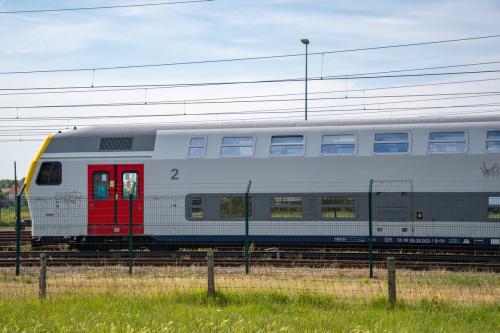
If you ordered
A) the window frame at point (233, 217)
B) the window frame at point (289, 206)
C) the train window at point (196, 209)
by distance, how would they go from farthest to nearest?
1. the train window at point (196, 209)
2. the window frame at point (233, 217)
3. the window frame at point (289, 206)

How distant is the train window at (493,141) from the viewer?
18688 mm

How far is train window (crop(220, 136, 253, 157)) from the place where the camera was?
66.5 ft

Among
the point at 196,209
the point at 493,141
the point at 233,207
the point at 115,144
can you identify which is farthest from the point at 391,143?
the point at 115,144

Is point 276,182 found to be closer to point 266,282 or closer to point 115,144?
point 115,144

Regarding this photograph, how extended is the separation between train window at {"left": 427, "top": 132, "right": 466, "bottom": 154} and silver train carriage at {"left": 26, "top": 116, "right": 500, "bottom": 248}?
0.09ft

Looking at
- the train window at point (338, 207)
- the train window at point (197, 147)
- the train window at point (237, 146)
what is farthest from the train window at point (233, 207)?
the train window at point (338, 207)

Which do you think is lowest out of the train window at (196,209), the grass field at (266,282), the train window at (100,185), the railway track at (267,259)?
the grass field at (266,282)

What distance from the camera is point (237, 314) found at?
10.1 metres

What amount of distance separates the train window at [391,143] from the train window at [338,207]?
63.1 inches

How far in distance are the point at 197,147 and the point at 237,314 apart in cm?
1097

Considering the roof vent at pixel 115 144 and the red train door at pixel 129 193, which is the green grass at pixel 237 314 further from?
the roof vent at pixel 115 144

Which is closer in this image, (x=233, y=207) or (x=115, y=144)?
(x=233, y=207)


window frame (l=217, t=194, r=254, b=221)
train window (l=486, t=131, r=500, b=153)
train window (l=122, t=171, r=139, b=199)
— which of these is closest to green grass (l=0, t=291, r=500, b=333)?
window frame (l=217, t=194, r=254, b=221)

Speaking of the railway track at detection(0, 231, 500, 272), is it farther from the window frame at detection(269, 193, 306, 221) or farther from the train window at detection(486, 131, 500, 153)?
the train window at detection(486, 131, 500, 153)
